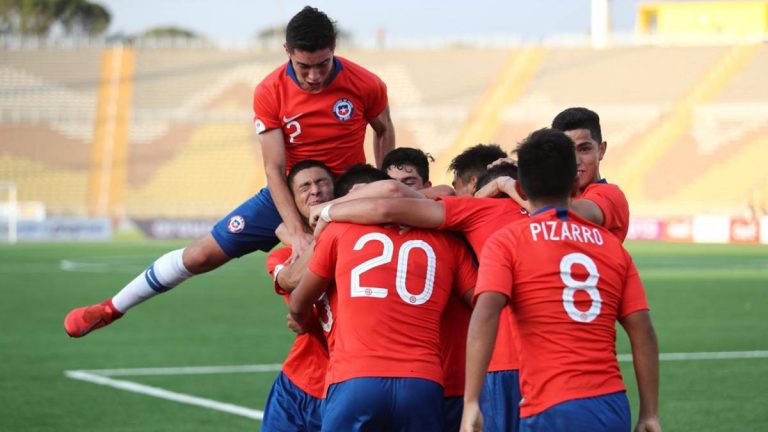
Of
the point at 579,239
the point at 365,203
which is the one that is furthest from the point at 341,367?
the point at 579,239

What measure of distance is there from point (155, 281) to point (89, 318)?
51 centimetres

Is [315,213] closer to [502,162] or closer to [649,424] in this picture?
[502,162]

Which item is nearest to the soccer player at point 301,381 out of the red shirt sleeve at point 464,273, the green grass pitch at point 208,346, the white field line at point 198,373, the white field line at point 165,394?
the red shirt sleeve at point 464,273

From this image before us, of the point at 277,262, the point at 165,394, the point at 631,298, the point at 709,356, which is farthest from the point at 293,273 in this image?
the point at 709,356

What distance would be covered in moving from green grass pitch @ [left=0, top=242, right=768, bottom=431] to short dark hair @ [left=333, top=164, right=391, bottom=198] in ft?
11.4

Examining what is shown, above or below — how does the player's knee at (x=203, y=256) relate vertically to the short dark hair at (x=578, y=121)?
below

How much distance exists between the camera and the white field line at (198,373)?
31.3 ft

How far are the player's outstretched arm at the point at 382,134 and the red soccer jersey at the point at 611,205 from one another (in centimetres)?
213

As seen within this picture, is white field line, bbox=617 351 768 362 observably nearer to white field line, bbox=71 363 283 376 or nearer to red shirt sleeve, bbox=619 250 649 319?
white field line, bbox=71 363 283 376

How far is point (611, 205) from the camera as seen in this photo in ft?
17.3

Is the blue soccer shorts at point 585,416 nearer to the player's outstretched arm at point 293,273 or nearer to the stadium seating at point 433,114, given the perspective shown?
the player's outstretched arm at point 293,273

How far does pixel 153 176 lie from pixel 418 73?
12.0 metres

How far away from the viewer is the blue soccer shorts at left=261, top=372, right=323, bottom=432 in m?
5.88

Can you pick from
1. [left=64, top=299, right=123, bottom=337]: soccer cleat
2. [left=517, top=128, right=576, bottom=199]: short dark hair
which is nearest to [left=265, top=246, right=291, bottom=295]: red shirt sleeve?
[left=517, top=128, right=576, bottom=199]: short dark hair
